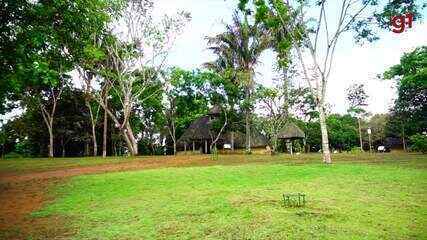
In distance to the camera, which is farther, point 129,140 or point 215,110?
point 215,110

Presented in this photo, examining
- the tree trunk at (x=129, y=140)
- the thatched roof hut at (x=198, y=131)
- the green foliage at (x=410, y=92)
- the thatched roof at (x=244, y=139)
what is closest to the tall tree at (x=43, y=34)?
the tree trunk at (x=129, y=140)

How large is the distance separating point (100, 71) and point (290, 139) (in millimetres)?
23524

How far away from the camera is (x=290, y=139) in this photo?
167 ft

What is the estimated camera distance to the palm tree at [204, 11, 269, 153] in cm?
4400

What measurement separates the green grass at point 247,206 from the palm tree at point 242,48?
26394 mm

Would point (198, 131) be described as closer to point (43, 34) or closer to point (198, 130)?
point (198, 130)

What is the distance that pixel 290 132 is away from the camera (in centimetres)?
4938

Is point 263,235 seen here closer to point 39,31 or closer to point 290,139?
point 39,31

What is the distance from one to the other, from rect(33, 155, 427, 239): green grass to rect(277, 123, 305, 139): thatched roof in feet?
97.2

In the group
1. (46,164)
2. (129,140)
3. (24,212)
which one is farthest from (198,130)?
(24,212)

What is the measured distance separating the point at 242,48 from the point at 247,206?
113 feet

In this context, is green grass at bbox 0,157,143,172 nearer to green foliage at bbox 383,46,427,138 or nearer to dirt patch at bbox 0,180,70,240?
dirt patch at bbox 0,180,70,240

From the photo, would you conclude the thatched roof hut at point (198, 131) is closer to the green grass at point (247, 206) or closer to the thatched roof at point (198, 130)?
the thatched roof at point (198, 130)

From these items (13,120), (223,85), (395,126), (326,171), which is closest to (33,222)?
(326,171)
